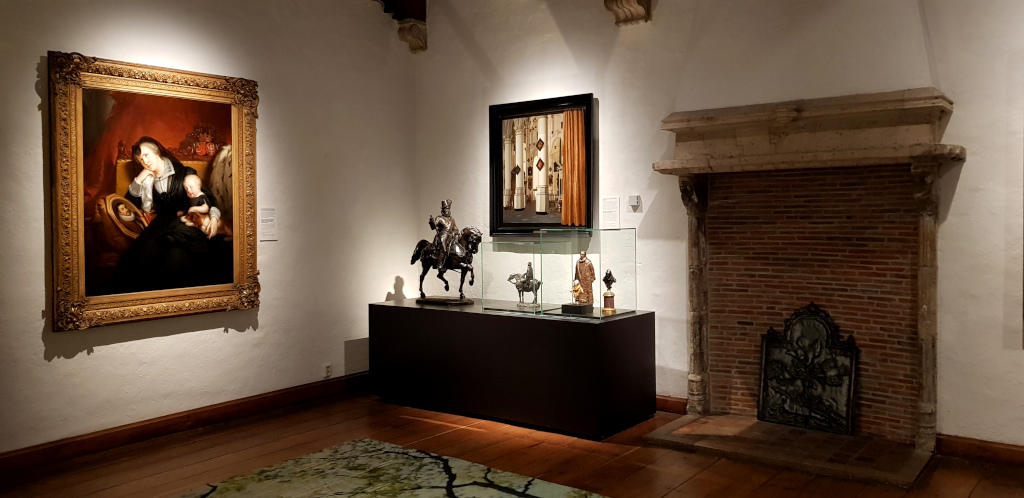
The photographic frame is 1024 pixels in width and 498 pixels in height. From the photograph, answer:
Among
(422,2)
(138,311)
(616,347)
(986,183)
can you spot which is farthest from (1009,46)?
(138,311)

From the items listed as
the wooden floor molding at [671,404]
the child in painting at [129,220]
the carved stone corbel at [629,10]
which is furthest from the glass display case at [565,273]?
the child in painting at [129,220]

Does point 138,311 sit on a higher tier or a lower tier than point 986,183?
lower

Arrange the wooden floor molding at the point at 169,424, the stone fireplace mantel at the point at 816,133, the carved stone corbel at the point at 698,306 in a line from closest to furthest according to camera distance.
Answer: the stone fireplace mantel at the point at 816,133
the wooden floor molding at the point at 169,424
the carved stone corbel at the point at 698,306

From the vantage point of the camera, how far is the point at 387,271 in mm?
7535

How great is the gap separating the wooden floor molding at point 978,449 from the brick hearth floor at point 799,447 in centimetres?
21

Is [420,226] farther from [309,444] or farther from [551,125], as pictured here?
[309,444]

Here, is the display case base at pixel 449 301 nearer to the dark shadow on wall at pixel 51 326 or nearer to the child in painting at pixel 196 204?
the child in painting at pixel 196 204

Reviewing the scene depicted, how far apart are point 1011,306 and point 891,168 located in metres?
1.16

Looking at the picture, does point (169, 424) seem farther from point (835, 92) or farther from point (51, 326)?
point (835, 92)

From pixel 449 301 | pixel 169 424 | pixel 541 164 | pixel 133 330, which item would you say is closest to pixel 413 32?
pixel 541 164

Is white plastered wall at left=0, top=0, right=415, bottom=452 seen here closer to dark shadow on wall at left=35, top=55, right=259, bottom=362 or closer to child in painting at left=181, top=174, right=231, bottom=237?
dark shadow on wall at left=35, top=55, right=259, bottom=362

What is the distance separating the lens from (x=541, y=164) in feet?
22.5

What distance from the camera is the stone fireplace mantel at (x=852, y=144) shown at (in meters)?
4.73

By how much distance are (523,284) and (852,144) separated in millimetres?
2534
